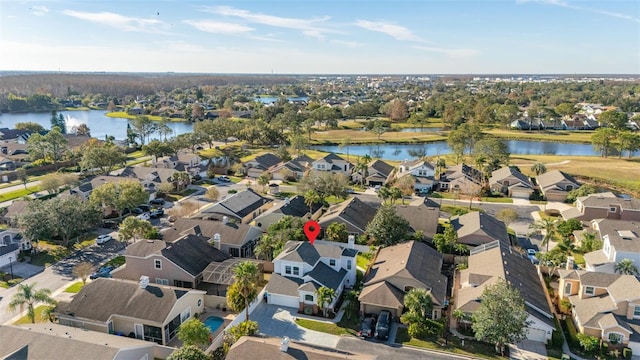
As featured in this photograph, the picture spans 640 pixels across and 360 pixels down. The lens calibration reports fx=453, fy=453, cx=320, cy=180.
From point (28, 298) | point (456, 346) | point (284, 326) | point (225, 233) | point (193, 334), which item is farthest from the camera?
point (225, 233)

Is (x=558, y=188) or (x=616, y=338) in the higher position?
(x=558, y=188)

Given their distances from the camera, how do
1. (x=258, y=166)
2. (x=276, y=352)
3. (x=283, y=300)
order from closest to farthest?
(x=276, y=352) → (x=283, y=300) → (x=258, y=166)

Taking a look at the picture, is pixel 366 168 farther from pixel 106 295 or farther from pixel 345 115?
pixel 345 115

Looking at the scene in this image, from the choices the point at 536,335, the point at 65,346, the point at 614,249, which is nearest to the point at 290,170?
the point at 614,249

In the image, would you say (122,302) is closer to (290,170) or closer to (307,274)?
(307,274)

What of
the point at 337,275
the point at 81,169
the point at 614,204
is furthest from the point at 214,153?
the point at 614,204

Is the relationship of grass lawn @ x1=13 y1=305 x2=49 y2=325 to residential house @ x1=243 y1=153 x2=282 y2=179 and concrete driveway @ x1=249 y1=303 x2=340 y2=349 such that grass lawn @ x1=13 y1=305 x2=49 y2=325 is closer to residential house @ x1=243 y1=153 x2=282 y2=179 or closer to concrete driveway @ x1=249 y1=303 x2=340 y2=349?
concrete driveway @ x1=249 y1=303 x2=340 y2=349

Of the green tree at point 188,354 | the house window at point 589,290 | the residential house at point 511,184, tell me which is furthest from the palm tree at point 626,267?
the green tree at point 188,354
